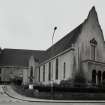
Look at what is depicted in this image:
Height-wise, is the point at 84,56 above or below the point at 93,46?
below

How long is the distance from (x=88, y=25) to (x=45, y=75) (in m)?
21.0

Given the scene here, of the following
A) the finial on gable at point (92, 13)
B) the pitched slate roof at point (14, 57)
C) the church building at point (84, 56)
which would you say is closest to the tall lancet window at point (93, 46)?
the church building at point (84, 56)

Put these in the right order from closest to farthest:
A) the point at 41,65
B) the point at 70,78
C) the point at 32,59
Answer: the point at 70,78 < the point at 41,65 < the point at 32,59

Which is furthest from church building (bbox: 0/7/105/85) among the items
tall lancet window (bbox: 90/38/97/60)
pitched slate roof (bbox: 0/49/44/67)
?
pitched slate roof (bbox: 0/49/44/67)

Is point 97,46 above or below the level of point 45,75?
above

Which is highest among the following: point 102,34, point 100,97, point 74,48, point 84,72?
point 102,34

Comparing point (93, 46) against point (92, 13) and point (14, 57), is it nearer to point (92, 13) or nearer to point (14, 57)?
point (92, 13)

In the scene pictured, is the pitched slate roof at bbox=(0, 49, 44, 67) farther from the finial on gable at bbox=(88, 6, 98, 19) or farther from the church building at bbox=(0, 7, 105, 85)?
the finial on gable at bbox=(88, 6, 98, 19)

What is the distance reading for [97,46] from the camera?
179ft

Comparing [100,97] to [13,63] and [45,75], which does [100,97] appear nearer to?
[45,75]

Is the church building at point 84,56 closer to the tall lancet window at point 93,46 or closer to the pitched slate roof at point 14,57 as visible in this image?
→ the tall lancet window at point 93,46

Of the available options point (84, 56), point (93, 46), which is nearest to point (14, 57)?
point (93, 46)

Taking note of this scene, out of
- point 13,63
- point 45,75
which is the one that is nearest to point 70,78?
point 45,75

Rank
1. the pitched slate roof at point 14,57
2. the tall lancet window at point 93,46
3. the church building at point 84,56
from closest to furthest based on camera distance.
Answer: the church building at point 84,56 < the tall lancet window at point 93,46 < the pitched slate roof at point 14,57
